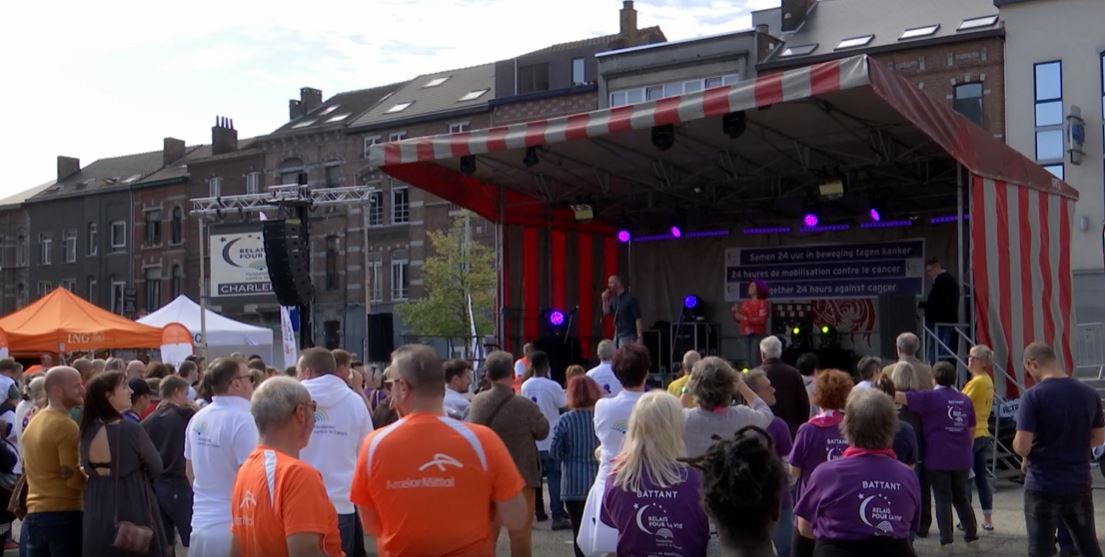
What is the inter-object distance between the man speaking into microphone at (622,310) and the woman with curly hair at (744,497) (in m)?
12.7

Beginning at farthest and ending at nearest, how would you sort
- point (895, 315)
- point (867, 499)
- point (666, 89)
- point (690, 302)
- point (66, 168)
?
point (66, 168)
point (666, 89)
point (690, 302)
point (895, 315)
point (867, 499)

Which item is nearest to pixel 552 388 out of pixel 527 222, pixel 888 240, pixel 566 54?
pixel 527 222

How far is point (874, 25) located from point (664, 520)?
92.7ft

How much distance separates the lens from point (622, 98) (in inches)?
1216

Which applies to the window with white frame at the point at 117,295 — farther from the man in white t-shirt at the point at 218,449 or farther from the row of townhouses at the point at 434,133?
the man in white t-shirt at the point at 218,449

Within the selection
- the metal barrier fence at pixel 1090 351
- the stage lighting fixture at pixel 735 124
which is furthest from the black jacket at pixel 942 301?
the metal barrier fence at pixel 1090 351

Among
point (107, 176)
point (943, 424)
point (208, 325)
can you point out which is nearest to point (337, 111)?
point (107, 176)

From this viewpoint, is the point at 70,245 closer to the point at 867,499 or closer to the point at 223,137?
the point at 223,137

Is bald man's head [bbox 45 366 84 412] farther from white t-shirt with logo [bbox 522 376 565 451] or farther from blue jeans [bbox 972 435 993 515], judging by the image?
blue jeans [bbox 972 435 993 515]

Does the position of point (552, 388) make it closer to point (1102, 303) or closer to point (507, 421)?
point (507, 421)

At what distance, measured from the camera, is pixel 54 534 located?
616 cm

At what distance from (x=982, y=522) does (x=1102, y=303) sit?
17.8m

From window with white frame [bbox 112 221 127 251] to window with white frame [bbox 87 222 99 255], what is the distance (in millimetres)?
885

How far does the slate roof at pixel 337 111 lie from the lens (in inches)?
1570
